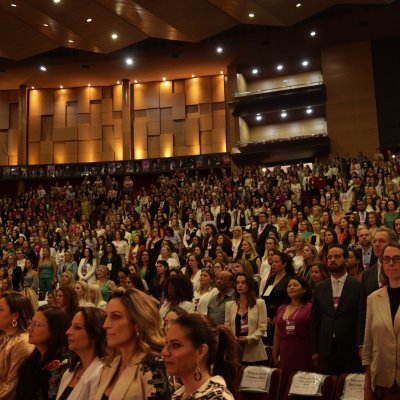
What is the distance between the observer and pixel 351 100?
62.7ft

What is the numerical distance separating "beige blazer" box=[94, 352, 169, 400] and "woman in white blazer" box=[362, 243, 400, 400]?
1.41 metres

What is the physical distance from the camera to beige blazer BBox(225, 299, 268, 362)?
4402 mm

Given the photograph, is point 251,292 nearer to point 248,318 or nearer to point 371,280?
point 248,318

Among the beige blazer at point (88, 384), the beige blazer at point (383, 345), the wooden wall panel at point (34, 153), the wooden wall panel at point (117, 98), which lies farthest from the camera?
the wooden wall panel at point (34, 153)

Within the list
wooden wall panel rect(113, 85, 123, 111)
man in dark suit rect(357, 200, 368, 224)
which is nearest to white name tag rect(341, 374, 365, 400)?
man in dark suit rect(357, 200, 368, 224)

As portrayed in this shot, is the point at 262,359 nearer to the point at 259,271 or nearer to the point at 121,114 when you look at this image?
the point at 259,271

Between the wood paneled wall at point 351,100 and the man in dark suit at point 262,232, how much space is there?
1084 cm

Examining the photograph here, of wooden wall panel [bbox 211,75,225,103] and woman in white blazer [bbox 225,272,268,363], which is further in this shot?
wooden wall panel [bbox 211,75,225,103]

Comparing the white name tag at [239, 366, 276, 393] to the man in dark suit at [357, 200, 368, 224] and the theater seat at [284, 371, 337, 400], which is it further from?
the man in dark suit at [357, 200, 368, 224]

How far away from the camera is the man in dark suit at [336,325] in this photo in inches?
154

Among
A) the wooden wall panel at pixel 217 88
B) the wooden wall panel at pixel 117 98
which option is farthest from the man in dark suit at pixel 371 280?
the wooden wall panel at pixel 117 98

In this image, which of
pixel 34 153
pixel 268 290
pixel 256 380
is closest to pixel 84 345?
pixel 256 380

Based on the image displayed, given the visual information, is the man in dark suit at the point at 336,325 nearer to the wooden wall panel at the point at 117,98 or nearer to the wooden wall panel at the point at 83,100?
the wooden wall panel at the point at 117,98

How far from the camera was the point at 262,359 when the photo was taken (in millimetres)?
4426
